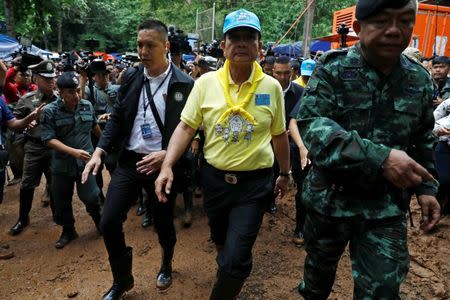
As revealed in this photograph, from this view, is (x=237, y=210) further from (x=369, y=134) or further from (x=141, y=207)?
(x=141, y=207)

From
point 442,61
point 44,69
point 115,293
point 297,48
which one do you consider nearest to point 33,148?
point 44,69

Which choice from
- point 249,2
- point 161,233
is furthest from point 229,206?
point 249,2

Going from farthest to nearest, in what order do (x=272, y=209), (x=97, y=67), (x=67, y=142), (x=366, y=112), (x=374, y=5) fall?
(x=97, y=67) < (x=272, y=209) < (x=67, y=142) < (x=366, y=112) < (x=374, y=5)

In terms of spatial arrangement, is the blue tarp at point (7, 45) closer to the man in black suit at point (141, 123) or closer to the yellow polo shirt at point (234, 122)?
the man in black suit at point (141, 123)

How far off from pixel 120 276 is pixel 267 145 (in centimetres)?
169

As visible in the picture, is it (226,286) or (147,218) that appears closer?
(226,286)

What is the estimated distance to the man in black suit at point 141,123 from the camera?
3.13 metres

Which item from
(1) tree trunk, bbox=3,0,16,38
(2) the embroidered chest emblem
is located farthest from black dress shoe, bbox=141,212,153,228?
(1) tree trunk, bbox=3,0,16,38

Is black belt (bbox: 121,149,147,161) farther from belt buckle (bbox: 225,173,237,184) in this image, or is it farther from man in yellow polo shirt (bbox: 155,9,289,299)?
belt buckle (bbox: 225,173,237,184)

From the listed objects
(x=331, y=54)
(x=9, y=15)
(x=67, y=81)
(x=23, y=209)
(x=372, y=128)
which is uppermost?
(x=9, y=15)

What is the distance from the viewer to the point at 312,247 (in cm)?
225

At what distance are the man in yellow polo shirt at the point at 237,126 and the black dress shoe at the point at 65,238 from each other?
2599 millimetres

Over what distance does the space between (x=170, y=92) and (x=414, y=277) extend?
296 cm

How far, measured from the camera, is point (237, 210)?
8.71ft
